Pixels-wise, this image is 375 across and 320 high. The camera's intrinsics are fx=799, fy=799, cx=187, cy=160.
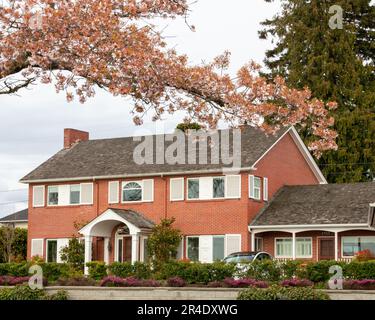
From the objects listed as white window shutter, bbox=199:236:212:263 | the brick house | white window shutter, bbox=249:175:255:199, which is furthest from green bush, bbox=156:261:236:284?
white window shutter, bbox=249:175:255:199

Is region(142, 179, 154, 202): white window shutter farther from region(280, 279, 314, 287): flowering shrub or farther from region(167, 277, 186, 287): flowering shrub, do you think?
region(280, 279, 314, 287): flowering shrub

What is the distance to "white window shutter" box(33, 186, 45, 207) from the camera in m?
48.0

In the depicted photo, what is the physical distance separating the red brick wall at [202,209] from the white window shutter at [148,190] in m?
0.23

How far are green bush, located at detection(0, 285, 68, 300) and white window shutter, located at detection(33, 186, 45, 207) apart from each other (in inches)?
862

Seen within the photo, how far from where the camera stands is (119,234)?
146 feet

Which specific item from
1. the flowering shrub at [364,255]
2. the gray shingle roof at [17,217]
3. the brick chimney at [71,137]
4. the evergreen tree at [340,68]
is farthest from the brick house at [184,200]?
the gray shingle roof at [17,217]

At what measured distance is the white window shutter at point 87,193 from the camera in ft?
152

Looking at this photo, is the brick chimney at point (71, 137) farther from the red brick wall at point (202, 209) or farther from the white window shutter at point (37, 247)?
the white window shutter at point (37, 247)

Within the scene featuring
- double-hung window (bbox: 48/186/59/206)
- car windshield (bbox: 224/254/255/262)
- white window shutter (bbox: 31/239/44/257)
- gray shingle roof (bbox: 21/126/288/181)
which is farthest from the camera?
double-hung window (bbox: 48/186/59/206)

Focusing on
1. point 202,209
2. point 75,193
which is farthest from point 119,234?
point 202,209

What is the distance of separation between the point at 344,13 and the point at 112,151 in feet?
74.4
